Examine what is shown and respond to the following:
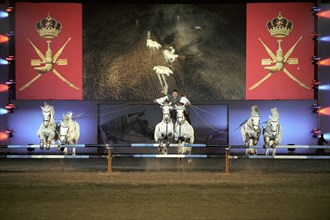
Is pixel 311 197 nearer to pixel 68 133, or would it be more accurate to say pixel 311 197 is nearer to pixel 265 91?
pixel 68 133

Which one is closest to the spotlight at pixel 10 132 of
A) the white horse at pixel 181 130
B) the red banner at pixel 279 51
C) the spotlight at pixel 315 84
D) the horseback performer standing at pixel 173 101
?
the horseback performer standing at pixel 173 101

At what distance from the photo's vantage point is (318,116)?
22.1 m

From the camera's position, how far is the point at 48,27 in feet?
71.3

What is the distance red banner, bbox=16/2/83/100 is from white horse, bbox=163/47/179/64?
3.47 metres

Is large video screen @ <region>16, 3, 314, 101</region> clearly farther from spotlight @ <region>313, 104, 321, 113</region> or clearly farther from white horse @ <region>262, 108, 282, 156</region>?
white horse @ <region>262, 108, 282, 156</region>

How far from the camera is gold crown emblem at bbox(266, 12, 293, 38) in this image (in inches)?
855

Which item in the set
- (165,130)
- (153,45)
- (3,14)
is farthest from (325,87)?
(3,14)

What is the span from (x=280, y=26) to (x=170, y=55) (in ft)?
14.9

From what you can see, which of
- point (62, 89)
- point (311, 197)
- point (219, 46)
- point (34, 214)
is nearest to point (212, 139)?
point (219, 46)

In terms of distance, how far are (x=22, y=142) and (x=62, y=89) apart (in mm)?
2733

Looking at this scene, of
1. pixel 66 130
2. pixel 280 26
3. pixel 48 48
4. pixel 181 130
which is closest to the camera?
pixel 181 130

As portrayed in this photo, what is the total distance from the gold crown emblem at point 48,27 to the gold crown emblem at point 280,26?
27.9 ft

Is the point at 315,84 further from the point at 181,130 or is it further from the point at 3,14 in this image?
the point at 3,14

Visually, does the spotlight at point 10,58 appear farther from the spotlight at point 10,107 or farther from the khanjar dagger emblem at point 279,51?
the khanjar dagger emblem at point 279,51
